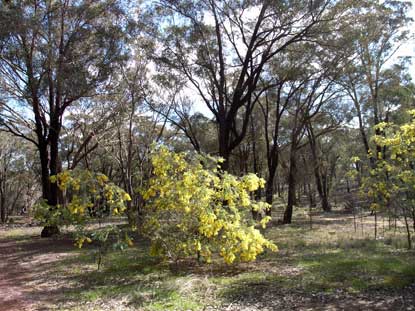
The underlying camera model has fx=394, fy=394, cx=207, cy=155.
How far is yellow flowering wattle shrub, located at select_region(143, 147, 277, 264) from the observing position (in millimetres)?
7133

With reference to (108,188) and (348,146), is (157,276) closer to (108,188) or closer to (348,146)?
(108,188)

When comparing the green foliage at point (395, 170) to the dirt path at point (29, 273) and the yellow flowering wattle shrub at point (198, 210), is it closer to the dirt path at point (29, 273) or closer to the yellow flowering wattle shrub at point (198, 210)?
the yellow flowering wattle shrub at point (198, 210)

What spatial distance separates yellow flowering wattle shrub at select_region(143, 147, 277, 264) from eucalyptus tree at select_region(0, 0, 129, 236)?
7.06m

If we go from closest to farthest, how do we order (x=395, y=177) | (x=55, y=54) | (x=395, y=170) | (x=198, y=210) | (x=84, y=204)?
(x=84, y=204)
(x=198, y=210)
(x=395, y=177)
(x=395, y=170)
(x=55, y=54)

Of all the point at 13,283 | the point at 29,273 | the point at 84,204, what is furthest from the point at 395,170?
the point at 29,273

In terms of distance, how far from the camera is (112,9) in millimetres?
14328

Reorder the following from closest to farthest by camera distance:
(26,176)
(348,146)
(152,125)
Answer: (152,125)
(348,146)
(26,176)

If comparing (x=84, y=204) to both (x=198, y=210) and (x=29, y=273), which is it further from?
(x=29, y=273)

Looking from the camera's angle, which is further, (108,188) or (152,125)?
(152,125)

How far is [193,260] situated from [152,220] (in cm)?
193

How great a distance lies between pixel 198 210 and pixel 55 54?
30.8 ft

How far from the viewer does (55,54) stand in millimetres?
13680

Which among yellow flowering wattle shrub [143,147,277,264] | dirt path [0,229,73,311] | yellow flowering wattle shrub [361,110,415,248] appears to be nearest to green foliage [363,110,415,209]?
yellow flowering wattle shrub [361,110,415,248]

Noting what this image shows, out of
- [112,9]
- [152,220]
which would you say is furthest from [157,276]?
[112,9]
